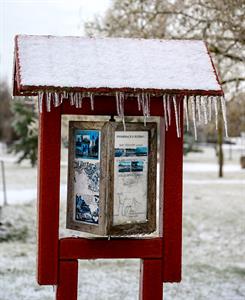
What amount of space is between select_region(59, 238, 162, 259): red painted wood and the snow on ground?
8.84ft

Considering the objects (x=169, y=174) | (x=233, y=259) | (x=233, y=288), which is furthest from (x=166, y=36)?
(x=169, y=174)

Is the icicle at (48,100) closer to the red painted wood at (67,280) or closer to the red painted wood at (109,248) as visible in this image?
the red painted wood at (109,248)

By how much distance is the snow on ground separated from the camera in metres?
8.29

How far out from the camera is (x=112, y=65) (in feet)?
16.8

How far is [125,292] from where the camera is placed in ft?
27.3

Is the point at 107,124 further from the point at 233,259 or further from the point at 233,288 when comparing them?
the point at 233,259

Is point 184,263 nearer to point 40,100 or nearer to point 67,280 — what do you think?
point 67,280

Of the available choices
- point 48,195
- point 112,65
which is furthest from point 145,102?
point 48,195

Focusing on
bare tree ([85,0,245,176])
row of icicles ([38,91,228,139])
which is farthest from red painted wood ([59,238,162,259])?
bare tree ([85,0,245,176])

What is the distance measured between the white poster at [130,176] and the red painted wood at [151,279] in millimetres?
394

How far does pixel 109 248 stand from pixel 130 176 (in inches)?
24.7

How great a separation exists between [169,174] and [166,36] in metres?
7.23

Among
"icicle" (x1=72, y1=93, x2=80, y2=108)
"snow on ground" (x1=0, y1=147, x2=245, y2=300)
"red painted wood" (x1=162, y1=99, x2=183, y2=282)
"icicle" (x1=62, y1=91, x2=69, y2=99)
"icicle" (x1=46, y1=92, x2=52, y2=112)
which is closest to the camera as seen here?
"icicle" (x1=62, y1=91, x2=69, y2=99)

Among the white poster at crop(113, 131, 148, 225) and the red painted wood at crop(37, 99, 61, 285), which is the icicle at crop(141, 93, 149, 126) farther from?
the red painted wood at crop(37, 99, 61, 285)
